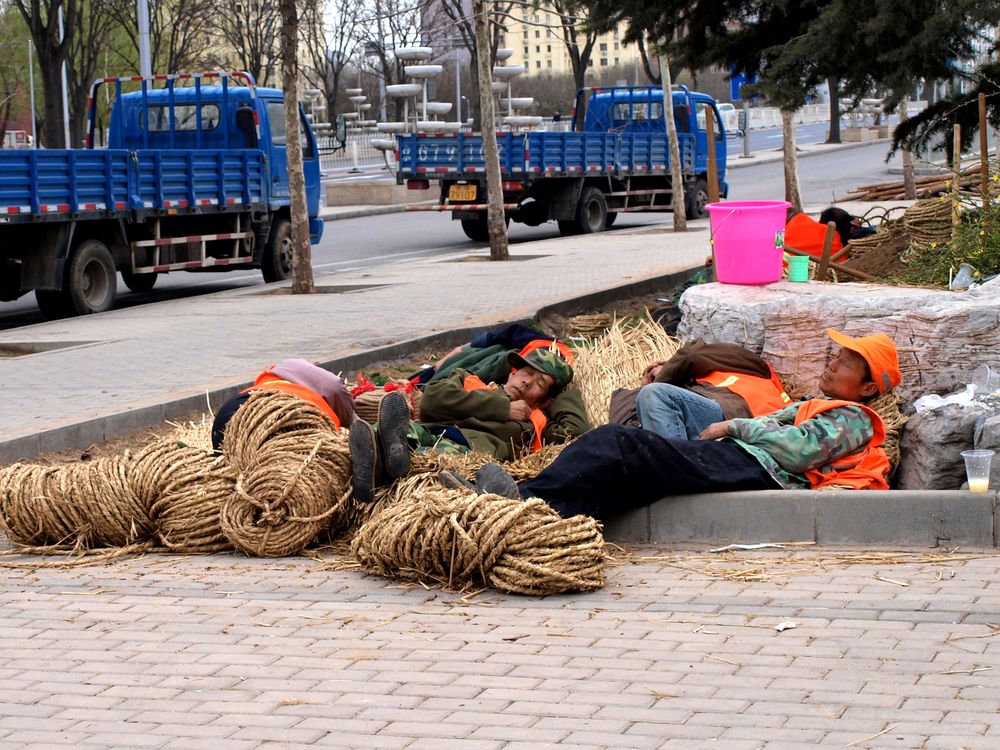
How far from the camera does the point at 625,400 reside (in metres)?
6.77

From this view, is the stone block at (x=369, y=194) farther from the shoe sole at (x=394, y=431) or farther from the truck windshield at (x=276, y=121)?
the shoe sole at (x=394, y=431)

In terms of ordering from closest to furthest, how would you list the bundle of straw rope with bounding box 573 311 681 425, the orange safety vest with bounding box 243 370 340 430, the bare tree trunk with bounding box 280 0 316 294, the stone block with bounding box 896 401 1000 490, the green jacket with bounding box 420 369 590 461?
1. the stone block with bounding box 896 401 1000 490
2. the orange safety vest with bounding box 243 370 340 430
3. the green jacket with bounding box 420 369 590 461
4. the bundle of straw rope with bounding box 573 311 681 425
5. the bare tree trunk with bounding box 280 0 316 294

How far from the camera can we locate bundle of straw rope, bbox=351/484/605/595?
16.4ft

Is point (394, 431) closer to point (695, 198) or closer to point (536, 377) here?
point (536, 377)

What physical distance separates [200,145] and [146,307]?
3969 millimetres

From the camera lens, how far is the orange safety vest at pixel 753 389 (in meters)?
6.70

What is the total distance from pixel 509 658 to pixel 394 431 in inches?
61.0

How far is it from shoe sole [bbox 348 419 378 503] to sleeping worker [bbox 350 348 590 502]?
98mm

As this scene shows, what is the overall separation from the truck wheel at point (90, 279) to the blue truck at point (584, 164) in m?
8.87

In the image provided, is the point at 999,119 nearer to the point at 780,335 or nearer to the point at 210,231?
the point at 780,335

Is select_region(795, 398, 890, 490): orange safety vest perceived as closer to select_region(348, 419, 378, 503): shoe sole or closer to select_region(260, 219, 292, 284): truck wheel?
select_region(348, 419, 378, 503): shoe sole

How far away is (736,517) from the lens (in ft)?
18.5

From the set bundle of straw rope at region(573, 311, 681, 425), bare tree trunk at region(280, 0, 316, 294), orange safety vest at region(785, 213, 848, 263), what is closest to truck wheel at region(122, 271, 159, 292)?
bare tree trunk at region(280, 0, 316, 294)

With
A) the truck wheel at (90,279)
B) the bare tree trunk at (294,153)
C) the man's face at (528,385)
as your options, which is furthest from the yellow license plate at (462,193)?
the man's face at (528,385)
